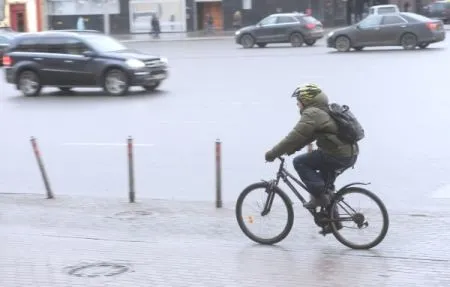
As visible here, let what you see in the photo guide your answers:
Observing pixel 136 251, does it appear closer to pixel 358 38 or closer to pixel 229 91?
pixel 229 91

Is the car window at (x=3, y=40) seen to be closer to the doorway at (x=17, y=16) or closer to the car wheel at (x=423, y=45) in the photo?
the car wheel at (x=423, y=45)

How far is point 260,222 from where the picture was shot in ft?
23.3

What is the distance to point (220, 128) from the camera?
14016 mm

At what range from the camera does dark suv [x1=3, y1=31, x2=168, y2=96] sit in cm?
2045

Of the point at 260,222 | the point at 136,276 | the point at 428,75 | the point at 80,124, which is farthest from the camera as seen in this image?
the point at 428,75

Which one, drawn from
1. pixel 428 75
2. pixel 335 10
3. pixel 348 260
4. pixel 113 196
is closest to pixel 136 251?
pixel 348 260

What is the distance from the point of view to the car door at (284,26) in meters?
35.5

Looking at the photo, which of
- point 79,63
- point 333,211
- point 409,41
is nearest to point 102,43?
point 79,63

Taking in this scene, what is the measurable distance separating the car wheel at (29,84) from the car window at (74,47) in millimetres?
1278

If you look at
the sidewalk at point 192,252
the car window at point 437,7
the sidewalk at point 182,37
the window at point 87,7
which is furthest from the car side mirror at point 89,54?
the car window at point 437,7

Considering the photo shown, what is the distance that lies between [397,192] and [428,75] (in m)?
12.0

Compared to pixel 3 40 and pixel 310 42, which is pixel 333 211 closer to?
pixel 310 42

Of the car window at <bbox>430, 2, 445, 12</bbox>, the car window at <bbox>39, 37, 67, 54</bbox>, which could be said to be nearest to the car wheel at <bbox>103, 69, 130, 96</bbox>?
the car window at <bbox>39, 37, 67, 54</bbox>

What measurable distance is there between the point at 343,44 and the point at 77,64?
43.1 feet
